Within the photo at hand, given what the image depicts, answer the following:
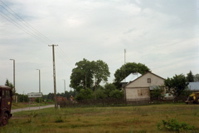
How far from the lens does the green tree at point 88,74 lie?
90188mm

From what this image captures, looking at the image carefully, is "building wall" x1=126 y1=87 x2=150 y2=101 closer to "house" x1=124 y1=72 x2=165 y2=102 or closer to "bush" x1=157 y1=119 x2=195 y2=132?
"house" x1=124 y1=72 x2=165 y2=102

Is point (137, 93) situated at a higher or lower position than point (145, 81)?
lower

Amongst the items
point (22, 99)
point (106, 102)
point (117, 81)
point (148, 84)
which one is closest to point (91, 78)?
point (117, 81)

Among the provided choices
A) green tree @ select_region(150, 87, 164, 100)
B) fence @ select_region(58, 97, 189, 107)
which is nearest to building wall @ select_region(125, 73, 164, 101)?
green tree @ select_region(150, 87, 164, 100)

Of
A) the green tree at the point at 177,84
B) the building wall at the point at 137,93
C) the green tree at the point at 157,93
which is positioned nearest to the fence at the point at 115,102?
the green tree at the point at 177,84

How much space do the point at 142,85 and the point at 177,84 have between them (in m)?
10.0

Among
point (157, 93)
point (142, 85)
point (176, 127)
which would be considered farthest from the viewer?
point (142, 85)

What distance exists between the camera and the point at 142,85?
62969mm

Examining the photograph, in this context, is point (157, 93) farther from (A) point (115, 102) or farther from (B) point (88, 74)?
(B) point (88, 74)

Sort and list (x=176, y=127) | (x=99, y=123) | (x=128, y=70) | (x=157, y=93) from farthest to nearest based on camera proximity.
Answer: (x=128, y=70) < (x=157, y=93) < (x=99, y=123) < (x=176, y=127)

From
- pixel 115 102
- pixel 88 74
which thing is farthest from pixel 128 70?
pixel 115 102

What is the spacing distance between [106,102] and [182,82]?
14730 millimetres

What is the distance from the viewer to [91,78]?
300ft

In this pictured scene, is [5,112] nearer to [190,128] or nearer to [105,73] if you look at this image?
[190,128]
